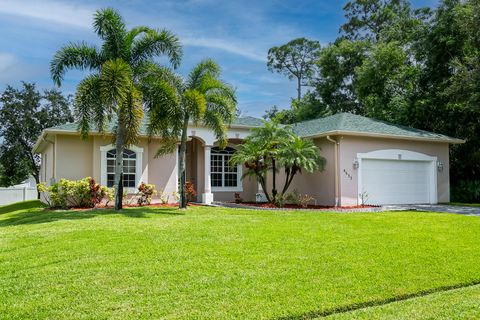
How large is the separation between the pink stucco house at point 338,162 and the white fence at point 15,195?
1234cm

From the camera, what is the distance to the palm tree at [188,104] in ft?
46.3

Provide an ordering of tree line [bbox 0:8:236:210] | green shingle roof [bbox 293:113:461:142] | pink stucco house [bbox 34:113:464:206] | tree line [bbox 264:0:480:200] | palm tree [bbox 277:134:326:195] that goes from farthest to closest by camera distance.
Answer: tree line [bbox 264:0:480:200] < green shingle roof [bbox 293:113:461:142] < pink stucco house [bbox 34:113:464:206] < palm tree [bbox 277:134:326:195] < tree line [bbox 0:8:236:210]

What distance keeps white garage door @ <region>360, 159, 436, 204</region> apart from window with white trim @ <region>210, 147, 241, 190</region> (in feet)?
21.9

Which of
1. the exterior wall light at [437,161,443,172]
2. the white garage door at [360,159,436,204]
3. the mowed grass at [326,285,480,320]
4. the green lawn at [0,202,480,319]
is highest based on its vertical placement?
the exterior wall light at [437,161,443,172]

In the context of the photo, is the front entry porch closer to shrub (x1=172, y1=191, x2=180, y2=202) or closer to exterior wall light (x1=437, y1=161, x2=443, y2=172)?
shrub (x1=172, y1=191, x2=180, y2=202)

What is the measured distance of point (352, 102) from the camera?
34.1 metres

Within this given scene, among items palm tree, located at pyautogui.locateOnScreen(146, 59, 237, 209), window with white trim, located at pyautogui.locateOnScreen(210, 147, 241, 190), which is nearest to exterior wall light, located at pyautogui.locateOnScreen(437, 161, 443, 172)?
window with white trim, located at pyautogui.locateOnScreen(210, 147, 241, 190)

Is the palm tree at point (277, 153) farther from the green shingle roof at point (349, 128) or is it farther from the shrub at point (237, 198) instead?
the shrub at point (237, 198)

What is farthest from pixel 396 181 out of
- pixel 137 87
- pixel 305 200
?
pixel 137 87

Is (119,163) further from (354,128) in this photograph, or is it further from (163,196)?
(354,128)

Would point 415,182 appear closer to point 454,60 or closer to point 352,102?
point 454,60

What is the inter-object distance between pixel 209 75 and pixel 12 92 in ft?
95.0

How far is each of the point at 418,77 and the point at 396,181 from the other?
9412 mm

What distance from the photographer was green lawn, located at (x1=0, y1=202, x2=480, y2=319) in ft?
→ 16.7
